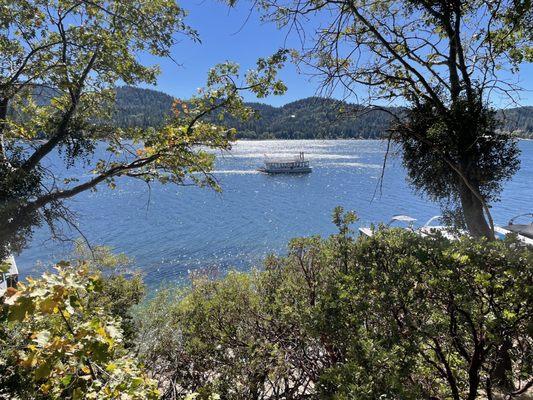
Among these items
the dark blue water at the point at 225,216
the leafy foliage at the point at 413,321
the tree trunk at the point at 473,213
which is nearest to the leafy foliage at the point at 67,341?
the leafy foliage at the point at 413,321

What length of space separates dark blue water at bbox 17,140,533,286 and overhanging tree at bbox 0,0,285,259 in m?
8.67

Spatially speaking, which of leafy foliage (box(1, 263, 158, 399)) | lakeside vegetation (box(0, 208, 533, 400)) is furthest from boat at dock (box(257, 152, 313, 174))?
leafy foliage (box(1, 263, 158, 399))

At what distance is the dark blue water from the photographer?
961 inches

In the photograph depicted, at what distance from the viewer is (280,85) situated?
5820mm

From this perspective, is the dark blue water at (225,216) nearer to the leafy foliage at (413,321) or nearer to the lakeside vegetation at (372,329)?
the leafy foliage at (413,321)

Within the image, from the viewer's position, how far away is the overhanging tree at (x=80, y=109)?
207 inches

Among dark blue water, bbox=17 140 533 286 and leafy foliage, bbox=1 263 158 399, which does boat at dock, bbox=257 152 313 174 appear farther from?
leafy foliage, bbox=1 263 158 399

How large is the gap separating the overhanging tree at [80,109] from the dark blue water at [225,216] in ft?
28.4

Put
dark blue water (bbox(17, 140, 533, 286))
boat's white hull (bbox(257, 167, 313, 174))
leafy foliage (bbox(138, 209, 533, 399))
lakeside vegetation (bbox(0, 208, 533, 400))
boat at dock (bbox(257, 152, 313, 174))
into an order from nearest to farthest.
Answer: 1. lakeside vegetation (bbox(0, 208, 533, 400))
2. leafy foliage (bbox(138, 209, 533, 399))
3. dark blue water (bbox(17, 140, 533, 286))
4. boat's white hull (bbox(257, 167, 313, 174))
5. boat at dock (bbox(257, 152, 313, 174))

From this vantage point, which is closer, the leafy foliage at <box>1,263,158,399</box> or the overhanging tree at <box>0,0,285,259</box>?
the leafy foliage at <box>1,263,158,399</box>

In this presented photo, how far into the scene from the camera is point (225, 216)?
35.9 meters

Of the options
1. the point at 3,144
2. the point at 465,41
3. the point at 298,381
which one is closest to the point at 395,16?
the point at 465,41

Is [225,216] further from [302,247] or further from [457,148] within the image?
[457,148]

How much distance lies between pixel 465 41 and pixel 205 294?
715 centimetres
